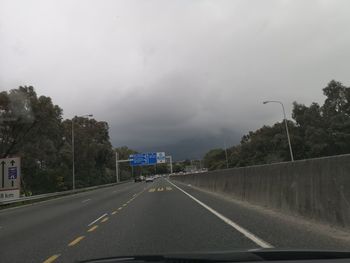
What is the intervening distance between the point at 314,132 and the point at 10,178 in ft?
214

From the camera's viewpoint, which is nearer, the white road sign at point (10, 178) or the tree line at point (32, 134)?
the white road sign at point (10, 178)

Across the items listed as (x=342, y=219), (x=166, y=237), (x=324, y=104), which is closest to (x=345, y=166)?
(x=342, y=219)

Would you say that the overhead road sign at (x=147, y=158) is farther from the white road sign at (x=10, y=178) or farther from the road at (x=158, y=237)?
the road at (x=158, y=237)

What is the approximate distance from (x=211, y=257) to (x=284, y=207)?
11.0 meters

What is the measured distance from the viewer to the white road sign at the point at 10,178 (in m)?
36.2

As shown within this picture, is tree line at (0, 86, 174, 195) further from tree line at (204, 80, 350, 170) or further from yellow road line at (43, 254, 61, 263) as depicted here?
tree line at (204, 80, 350, 170)

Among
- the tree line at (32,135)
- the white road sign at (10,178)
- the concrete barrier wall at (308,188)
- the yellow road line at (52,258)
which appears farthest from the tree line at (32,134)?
the yellow road line at (52,258)

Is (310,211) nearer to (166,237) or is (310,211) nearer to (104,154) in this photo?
(166,237)

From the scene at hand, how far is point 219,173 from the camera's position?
3409 centimetres

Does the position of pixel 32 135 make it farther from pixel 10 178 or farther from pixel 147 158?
pixel 147 158

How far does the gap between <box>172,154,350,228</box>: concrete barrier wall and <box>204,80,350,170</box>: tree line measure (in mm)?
71806

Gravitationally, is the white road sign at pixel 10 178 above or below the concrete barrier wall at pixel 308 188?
above

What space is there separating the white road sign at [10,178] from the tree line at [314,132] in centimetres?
6321

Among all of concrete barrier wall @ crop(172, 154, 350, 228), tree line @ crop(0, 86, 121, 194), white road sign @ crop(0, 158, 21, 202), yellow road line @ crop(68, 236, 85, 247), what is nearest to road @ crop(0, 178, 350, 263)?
yellow road line @ crop(68, 236, 85, 247)
